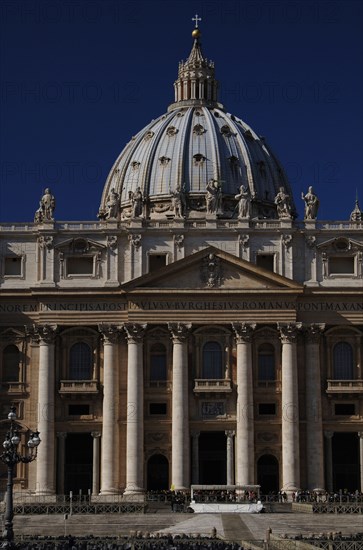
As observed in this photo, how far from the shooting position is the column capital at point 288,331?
9906 cm

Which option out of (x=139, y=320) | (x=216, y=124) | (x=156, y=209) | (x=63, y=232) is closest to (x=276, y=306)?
(x=139, y=320)

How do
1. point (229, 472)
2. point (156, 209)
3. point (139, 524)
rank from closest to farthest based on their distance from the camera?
point (139, 524)
point (229, 472)
point (156, 209)

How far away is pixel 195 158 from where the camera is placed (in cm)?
15112

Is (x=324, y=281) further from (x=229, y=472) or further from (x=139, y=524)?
(x=139, y=524)

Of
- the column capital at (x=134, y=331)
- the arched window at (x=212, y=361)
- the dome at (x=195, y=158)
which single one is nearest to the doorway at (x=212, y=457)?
the arched window at (x=212, y=361)

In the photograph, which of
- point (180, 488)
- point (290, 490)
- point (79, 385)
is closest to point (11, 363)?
point (79, 385)

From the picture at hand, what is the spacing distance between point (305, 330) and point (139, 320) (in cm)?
1281

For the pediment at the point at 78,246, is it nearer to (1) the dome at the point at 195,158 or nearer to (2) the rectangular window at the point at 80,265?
(2) the rectangular window at the point at 80,265

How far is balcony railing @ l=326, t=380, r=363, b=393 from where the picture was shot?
99.6m

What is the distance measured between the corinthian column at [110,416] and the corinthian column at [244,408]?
9.23 metres

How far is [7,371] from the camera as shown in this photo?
101250mm

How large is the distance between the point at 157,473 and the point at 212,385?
8.17 m

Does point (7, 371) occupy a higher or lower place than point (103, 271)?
lower

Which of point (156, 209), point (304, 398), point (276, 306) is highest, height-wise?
point (156, 209)
